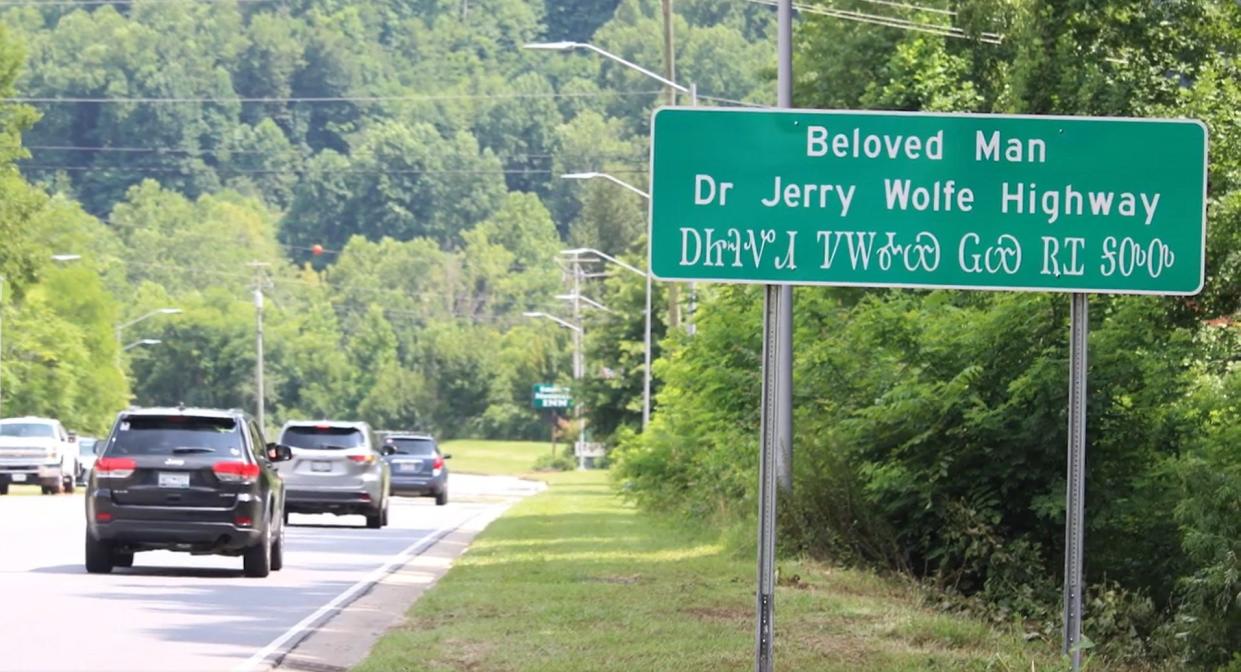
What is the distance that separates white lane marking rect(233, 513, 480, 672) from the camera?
16031 millimetres

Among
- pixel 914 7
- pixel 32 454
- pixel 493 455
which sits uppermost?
pixel 914 7

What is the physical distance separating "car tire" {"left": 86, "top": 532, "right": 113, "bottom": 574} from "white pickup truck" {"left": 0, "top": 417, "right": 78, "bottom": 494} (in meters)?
31.5

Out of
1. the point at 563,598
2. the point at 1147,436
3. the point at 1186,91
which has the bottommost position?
the point at 563,598

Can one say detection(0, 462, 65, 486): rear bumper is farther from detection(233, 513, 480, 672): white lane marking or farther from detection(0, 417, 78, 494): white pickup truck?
detection(233, 513, 480, 672): white lane marking

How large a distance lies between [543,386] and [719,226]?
115288mm

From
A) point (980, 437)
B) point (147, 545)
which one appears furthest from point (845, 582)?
point (147, 545)

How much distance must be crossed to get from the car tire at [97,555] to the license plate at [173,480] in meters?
0.82

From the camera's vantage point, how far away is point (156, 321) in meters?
155

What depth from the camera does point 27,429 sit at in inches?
2194

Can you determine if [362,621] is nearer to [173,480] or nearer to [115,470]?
[173,480]

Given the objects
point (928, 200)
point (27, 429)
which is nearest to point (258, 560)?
point (928, 200)

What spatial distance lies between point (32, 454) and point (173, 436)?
32115 millimetres

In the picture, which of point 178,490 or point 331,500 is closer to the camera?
point 178,490

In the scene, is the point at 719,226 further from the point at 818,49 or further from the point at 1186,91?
the point at 818,49
